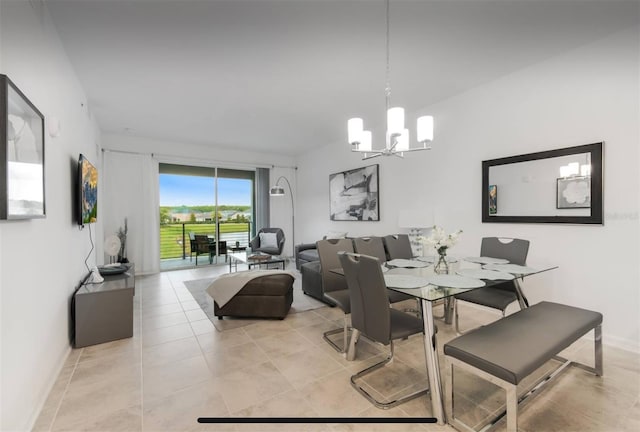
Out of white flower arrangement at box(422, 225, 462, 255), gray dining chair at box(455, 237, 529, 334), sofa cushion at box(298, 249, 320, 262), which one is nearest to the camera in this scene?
white flower arrangement at box(422, 225, 462, 255)

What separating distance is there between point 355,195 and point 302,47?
3.15 meters

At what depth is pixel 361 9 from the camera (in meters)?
2.09

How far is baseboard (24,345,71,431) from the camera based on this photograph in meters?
1.61

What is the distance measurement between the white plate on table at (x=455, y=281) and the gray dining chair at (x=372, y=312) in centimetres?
32

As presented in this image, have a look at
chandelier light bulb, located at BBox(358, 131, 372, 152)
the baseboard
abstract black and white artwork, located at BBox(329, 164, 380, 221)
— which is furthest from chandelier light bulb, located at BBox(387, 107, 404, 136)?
the baseboard

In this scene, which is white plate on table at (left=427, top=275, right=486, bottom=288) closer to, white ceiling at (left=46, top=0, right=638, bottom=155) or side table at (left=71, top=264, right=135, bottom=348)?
white ceiling at (left=46, top=0, right=638, bottom=155)

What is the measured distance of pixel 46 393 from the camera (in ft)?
6.13

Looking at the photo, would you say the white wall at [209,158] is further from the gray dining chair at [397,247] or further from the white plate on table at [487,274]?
the white plate on table at [487,274]

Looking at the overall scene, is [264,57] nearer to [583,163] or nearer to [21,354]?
[21,354]

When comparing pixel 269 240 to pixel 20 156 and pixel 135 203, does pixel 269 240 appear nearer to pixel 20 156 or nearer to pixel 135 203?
pixel 135 203

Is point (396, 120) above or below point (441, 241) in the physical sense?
above

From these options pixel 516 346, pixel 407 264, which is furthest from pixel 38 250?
pixel 516 346

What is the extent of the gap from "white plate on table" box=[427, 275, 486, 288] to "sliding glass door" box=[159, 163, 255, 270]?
5516mm

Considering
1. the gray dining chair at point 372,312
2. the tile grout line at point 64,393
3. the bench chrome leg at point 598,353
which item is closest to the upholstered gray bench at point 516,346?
the bench chrome leg at point 598,353
